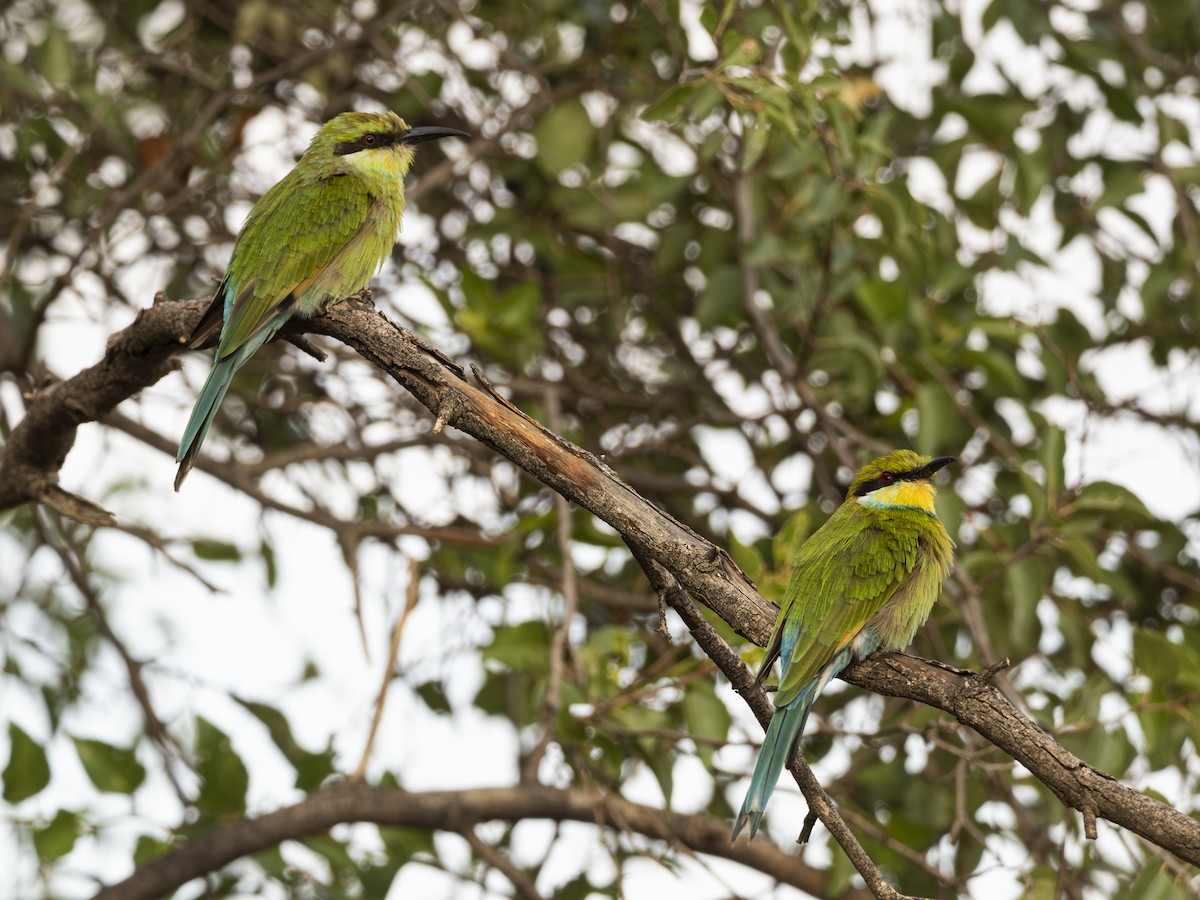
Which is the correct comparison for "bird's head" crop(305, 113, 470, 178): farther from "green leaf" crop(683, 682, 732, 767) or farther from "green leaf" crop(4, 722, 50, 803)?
"green leaf" crop(4, 722, 50, 803)

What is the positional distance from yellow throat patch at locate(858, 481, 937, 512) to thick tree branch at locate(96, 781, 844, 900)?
89 cm

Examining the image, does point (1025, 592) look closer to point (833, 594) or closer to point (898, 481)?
point (898, 481)

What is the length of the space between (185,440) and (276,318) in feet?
1.00

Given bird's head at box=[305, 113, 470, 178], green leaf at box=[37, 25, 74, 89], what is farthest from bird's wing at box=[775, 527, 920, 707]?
green leaf at box=[37, 25, 74, 89]

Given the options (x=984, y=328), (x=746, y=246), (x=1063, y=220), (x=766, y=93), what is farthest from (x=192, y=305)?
(x=1063, y=220)

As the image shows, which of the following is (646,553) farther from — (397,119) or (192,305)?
(397,119)

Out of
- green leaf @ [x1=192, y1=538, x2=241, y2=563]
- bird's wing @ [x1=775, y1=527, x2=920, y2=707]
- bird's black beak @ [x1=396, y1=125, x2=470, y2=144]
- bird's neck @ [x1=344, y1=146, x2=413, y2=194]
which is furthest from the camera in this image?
green leaf @ [x1=192, y1=538, x2=241, y2=563]

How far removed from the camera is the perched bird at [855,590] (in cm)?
243

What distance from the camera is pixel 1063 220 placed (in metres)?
4.27

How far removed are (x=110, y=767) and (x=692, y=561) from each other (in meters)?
2.03

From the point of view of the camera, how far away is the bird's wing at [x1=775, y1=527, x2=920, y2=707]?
2482mm

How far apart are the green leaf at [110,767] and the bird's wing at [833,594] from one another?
179 cm

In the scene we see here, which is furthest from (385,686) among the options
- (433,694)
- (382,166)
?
(382,166)

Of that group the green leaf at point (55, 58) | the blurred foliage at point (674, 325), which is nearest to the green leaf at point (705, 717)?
the blurred foliage at point (674, 325)
